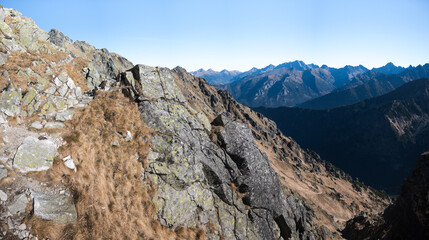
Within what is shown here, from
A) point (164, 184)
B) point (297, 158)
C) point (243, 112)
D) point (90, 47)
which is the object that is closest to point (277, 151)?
point (297, 158)

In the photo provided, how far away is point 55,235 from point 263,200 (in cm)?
1868

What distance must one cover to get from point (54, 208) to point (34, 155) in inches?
155

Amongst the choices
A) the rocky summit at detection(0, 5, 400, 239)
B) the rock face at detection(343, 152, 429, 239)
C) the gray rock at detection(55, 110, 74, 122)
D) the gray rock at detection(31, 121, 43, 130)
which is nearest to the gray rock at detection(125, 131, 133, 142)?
the rocky summit at detection(0, 5, 400, 239)

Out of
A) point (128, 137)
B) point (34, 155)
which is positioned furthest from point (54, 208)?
point (128, 137)

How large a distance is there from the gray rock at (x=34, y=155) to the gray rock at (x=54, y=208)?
1.98 metres

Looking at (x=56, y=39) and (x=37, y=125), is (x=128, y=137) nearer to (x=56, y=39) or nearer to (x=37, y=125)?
(x=37, y=125)

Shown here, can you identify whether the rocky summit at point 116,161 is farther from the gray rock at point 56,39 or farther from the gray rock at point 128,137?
the gray rock at point 56,39

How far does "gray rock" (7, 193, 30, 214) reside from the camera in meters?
10.7

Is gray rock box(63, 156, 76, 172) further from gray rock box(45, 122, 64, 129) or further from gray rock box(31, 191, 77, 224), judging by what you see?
gray rock box(45, 122, 64, 129)

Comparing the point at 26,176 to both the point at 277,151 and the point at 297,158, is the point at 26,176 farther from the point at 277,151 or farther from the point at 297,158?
the point at 297,158

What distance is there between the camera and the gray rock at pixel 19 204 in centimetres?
1073

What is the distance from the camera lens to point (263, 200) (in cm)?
2350

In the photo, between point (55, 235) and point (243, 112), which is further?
point (243, 112)

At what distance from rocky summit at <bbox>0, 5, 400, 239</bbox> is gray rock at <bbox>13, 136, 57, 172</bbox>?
53 millimetres
